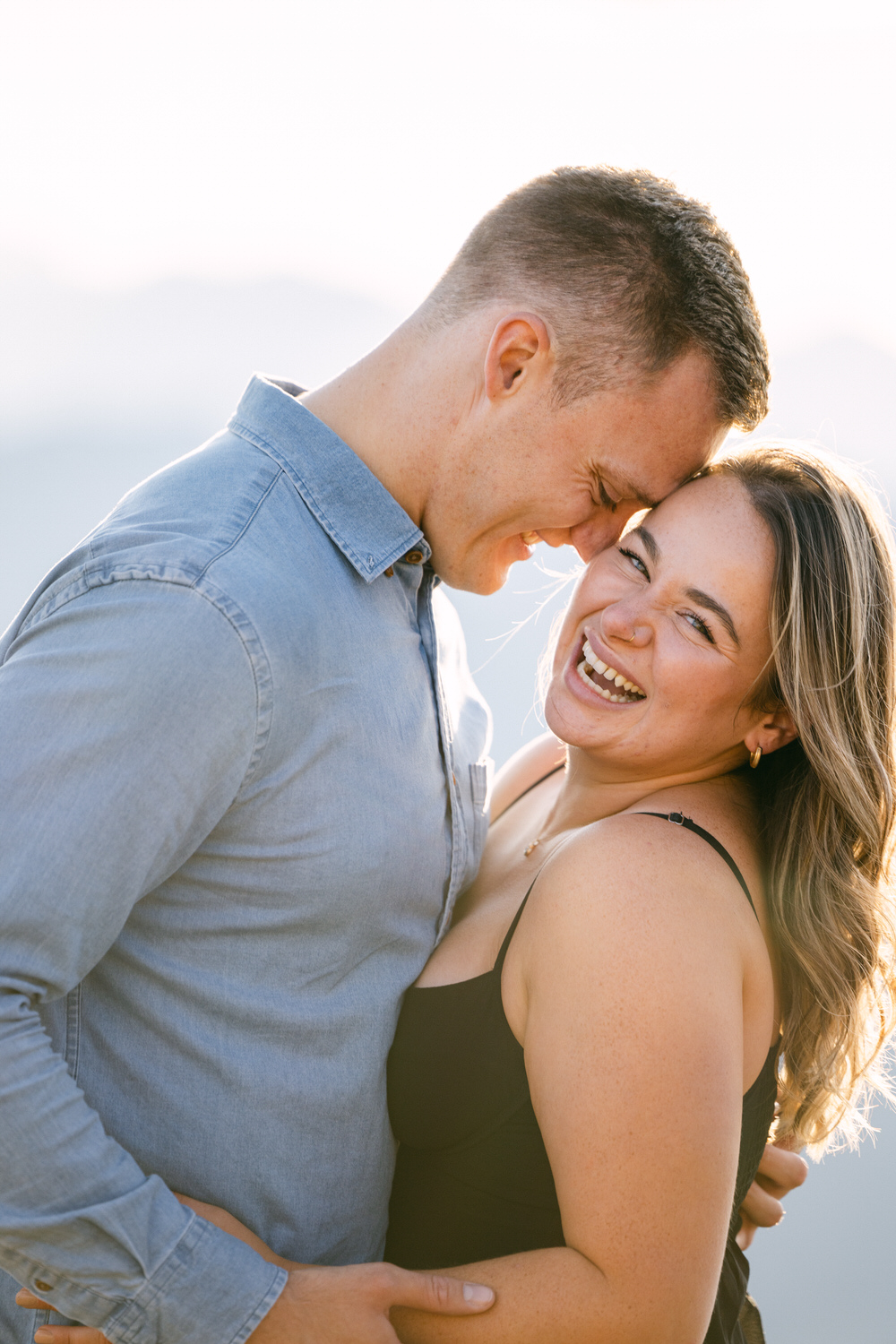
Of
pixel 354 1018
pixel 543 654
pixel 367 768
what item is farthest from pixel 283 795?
pixel 543 654

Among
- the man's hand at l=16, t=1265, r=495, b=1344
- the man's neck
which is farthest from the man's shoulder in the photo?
the man's hand at l=16, t=1265, r=495, b=1344

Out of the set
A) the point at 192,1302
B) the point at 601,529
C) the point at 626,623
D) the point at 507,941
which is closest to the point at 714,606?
the point at 626,623

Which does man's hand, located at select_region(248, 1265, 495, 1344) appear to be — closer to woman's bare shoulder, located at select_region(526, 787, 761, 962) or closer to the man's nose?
woman's bare shoulder, located at select_region(526, 787, 761, 962)

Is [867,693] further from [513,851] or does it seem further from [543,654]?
[543,654]

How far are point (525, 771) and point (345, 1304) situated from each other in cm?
112

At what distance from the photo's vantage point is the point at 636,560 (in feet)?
5.37

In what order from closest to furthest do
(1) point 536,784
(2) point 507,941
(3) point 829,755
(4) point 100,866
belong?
(4) point 100,866, (2) point 507,941, (3) point 829,755, (1) point 536,784

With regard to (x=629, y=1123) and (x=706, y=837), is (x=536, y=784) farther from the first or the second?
(x=629, y=1123)

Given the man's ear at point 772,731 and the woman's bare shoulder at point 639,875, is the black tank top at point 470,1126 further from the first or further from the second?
the man's ear at point 772,731

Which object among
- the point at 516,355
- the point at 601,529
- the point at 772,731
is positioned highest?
the point at 516,355

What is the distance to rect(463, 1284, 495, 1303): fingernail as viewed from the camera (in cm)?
120

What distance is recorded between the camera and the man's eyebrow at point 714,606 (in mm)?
1536

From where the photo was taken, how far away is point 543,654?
7.24 ft

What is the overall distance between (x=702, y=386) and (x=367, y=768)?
78 centimetres
